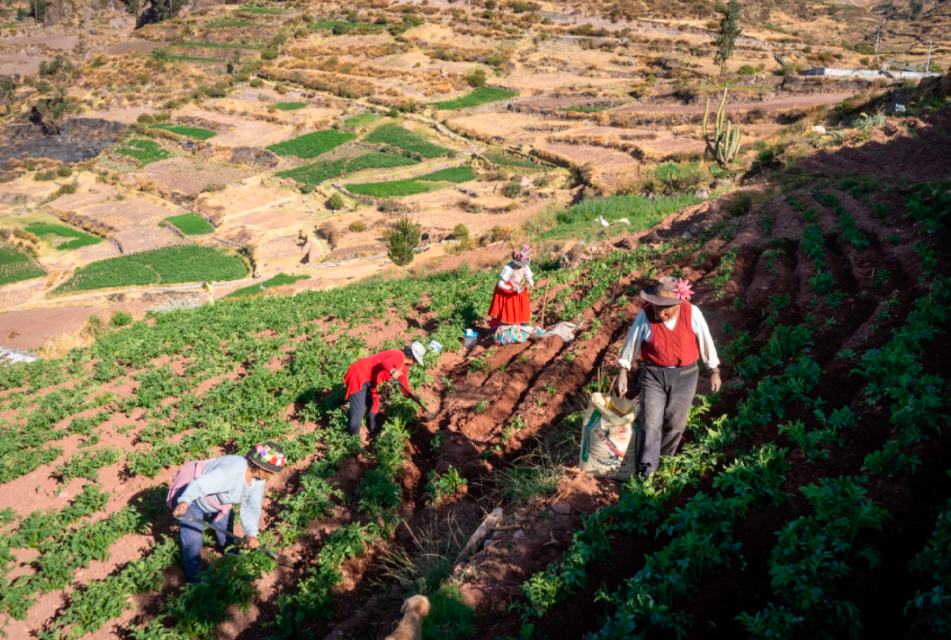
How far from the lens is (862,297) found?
7.81m

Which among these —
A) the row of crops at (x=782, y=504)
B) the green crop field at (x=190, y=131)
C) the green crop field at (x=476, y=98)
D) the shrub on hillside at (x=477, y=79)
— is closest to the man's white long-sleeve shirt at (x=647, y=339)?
the row of crops at (x=782, y=504)

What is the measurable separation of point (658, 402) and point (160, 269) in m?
31.5

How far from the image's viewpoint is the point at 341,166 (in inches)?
1761

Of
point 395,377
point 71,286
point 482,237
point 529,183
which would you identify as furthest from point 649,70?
point 395,377

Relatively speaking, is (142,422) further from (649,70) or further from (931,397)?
(649,70)

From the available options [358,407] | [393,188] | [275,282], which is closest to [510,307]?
[358,407]

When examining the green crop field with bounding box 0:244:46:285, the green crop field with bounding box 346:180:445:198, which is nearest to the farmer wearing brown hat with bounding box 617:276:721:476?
the green crop field with bounding box 346:180:445:198

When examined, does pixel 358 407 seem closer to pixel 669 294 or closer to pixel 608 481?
pixel 608 481

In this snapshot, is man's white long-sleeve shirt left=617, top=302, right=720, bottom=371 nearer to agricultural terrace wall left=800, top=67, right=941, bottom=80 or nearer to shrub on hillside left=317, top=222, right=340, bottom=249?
shrub on hillside left=317, top=222, right=340, bottom=249

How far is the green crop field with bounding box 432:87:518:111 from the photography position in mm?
54094

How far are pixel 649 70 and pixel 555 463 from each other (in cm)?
5687

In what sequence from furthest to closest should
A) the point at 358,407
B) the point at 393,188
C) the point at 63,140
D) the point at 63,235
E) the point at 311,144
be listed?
1. the point at 63,140
2. the point at 311,144
3. the point at 393,188
4. the point at 63,235
5. the point at 358,407

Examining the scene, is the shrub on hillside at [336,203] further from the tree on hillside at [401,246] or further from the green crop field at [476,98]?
the green crop field at [476,98]

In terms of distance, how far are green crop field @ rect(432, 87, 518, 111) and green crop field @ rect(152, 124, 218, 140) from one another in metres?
19.1
